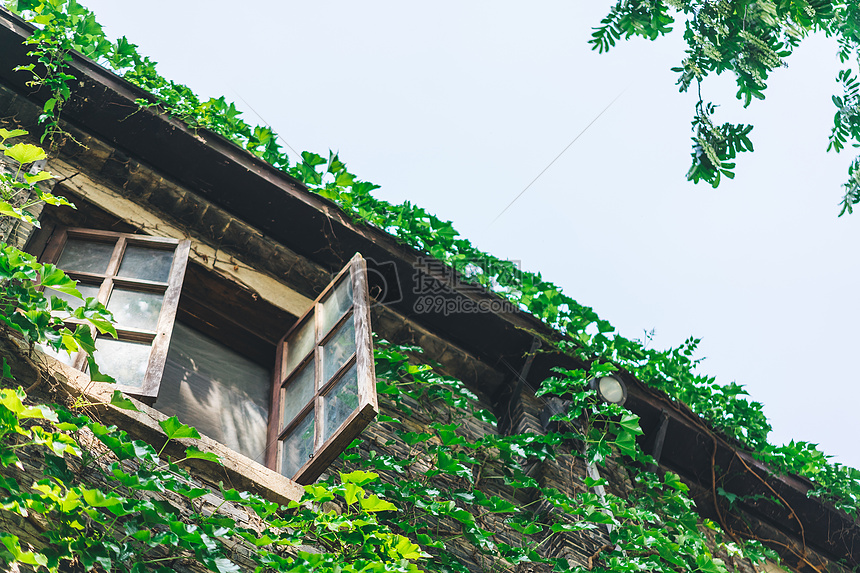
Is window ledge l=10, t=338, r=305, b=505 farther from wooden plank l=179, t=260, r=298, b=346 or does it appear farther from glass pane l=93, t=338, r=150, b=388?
wooden plank l=179, t=260, r=298, b=346

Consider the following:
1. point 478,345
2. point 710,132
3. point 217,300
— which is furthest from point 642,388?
point 217,300

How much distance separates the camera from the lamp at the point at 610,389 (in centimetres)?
546

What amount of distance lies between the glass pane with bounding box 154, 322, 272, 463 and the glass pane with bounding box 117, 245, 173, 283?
1.47 ft

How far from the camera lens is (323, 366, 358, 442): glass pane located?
12.8 feet

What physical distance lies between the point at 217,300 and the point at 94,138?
4.37 feet

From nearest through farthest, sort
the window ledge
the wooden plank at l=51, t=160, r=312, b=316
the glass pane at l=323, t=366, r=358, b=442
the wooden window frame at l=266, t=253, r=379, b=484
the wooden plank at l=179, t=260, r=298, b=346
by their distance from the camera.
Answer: the window ledge → the wooden window frame at l=266, t=253, r=379, b=484 → the glass pane at l=323, t=366, r=358, b=442 → the wooden plank at l=51, t=160, r=312, b=316 → the wooden plank at l=179, t=260, r=298, b=346

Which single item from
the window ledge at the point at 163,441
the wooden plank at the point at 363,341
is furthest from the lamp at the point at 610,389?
the window ledge at the point at 163,441

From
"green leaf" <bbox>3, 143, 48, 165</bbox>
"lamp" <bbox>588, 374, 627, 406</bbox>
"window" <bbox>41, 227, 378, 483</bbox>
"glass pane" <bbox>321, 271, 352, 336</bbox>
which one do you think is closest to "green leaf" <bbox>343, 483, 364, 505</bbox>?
"window" <bbox>41, 227, 378, 483</bbox>

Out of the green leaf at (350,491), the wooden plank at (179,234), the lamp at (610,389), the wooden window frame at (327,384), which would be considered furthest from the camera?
the lamp at (610,389)

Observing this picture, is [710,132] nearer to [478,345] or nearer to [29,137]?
[478,345]

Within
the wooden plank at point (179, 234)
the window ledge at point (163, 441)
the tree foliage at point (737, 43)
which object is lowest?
the window ledge at point (163, 441)

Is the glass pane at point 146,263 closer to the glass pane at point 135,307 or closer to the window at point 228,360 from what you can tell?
the window at point 228,360

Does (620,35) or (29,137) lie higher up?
(620,35)

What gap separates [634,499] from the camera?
538 centimetres
